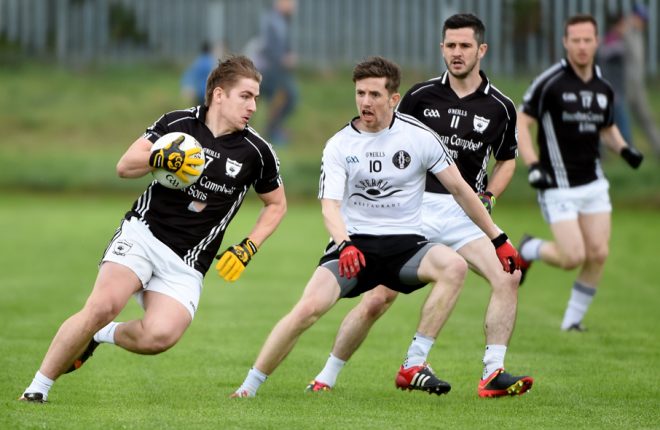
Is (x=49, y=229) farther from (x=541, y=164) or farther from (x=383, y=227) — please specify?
(x=383, y=227)

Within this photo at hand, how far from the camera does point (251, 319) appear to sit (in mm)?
12516

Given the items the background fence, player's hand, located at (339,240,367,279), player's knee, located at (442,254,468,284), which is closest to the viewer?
player's hand, located at (339,240,367,279)

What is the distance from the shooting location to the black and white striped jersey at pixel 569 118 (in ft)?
38.2

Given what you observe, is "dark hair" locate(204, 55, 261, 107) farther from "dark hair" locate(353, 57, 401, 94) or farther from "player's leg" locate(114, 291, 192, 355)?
"player's leg" locate(114, 291, 192, 355)

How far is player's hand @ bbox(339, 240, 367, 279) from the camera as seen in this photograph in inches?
303

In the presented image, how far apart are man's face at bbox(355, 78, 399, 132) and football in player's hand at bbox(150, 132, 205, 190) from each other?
1060 mm

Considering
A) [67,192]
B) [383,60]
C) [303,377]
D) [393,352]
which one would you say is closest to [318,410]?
[303,377]

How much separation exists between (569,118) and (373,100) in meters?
4.12

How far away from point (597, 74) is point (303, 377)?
436 cm

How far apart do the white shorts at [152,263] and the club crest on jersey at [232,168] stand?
2.02 feet

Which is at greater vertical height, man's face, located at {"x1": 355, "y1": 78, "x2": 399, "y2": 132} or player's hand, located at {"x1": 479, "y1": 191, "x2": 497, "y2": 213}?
man's face, located at {"x1": 355, "y1": 78, "x2": 399, "y2": 132}

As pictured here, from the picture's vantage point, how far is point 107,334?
8125 millimetres

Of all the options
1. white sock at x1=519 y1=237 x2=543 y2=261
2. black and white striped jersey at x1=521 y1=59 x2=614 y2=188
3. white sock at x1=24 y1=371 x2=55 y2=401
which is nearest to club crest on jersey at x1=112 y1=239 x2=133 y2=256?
white sock at x1=24 y1=371 x2=55 y2=401

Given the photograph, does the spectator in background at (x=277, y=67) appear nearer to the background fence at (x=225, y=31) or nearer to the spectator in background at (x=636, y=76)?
the background fence at (x=225, y=31)
